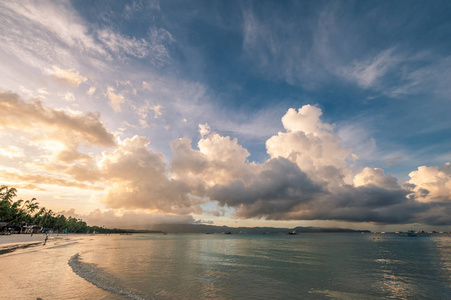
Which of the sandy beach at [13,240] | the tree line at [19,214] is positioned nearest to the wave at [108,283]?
the sandy beach at [13,240]

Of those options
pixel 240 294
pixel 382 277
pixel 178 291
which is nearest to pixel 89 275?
pixel 178 291

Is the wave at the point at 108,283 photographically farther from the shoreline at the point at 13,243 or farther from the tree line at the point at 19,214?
the tree line at the point at 19,214

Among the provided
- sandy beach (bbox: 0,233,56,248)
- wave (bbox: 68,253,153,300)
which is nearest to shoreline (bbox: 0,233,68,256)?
sandy beach (bbox: 0,233,56,248)

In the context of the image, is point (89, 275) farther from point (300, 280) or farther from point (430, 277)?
point (430, 277)

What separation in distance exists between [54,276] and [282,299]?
2826 centimetres

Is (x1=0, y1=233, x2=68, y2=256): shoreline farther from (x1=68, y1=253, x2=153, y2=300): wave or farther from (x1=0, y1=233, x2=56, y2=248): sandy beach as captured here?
(x1=68, y1=253, x2=153, y2=300): wave

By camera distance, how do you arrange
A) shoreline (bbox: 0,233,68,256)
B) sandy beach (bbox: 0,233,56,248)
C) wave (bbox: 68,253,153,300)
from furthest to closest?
sandy beach (bbox: 0,233,56,248) → shoreline (bbox: 0,233,68,256) → wave (bbox: 68,253,153,300)

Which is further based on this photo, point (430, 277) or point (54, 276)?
point (430, 277)

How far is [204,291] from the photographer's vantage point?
78.5 ft

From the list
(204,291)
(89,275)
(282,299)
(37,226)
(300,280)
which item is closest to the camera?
(282,299)

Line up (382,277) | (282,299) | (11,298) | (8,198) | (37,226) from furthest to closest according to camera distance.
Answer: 1. (37,226)
2. (8,198)
3. (382,277)
4. (282,299)
5. (11,298)

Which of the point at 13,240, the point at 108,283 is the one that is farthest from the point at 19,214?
the point at 108,283

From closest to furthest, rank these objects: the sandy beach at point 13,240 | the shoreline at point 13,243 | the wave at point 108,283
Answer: the wave at point 108,283, the shoreline at point 13,243, the sandy beach at point 13,240

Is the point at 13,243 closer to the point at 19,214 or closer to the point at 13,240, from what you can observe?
the point at 13,240
